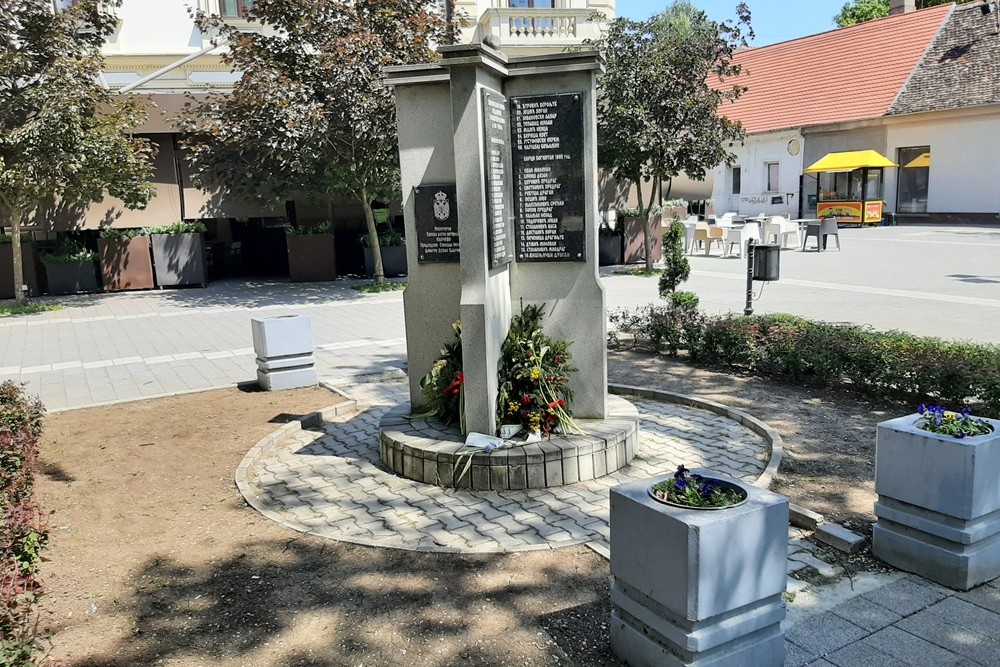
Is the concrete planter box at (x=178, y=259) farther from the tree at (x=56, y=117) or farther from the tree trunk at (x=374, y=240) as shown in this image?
the tree trunk at (x=374, y=240)

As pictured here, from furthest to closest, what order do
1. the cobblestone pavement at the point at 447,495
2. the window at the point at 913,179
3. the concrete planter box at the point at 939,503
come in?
the window at the point at 913,179 < the cobblestone pavement at the point at 447,495 < the concrete planter box at the point at 939,503

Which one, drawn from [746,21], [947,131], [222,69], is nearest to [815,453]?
[746,21]

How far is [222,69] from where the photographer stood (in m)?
26.7

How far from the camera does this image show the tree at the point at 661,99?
1780 centimetres

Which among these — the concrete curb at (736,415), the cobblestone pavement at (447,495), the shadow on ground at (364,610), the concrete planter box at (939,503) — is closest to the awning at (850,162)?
the concrete curb at (736,415)

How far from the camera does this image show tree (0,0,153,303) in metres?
15.0

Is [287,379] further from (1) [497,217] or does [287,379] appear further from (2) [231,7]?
(2) [231,7]

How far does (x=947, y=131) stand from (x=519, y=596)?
33123mm

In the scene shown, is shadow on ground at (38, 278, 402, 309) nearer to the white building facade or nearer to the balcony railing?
the balcony railing

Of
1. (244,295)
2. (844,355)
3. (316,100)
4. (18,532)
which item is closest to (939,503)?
(844,355)

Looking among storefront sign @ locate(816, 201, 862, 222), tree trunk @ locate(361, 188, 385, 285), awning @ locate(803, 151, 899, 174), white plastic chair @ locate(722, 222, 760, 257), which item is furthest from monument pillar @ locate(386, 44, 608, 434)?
storefront sign @ locate(816, 201, 862, 222)

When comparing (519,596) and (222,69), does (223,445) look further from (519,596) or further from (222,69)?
(222,69)

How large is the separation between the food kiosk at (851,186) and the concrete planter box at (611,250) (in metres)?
13.6

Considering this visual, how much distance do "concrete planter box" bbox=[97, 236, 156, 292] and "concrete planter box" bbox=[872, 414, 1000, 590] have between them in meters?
19.3
